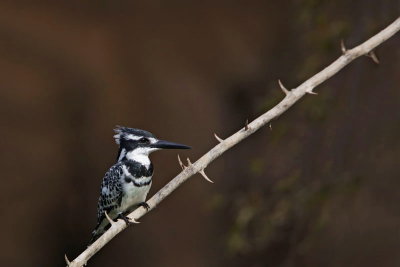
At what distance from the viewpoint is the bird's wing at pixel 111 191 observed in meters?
2.96

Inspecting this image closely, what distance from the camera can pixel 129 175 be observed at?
292 cm

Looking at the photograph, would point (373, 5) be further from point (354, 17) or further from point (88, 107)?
point (88, 107)

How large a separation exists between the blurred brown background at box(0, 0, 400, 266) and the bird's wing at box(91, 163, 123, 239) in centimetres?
115

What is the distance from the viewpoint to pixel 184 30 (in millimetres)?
5242

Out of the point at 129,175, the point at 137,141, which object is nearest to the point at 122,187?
the point at 129,175

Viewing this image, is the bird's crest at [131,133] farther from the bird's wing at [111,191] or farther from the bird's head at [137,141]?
the bird's wing at [111,191]

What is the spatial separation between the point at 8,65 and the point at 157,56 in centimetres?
107

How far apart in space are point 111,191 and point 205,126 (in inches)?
99.9

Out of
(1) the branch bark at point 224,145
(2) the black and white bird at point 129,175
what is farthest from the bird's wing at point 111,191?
(1) the branch bark at point 224,145

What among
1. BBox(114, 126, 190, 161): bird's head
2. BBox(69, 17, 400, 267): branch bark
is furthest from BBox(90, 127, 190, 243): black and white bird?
BBox(69, 17, 400, 267): branch bark

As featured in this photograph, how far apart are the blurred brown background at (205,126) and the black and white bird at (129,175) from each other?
1.15 metres

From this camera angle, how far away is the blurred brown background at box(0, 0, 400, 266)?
4.05 metres

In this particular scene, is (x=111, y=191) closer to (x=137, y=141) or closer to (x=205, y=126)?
(x=137, y=141)

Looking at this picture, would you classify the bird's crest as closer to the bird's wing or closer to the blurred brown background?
the bird's wing
